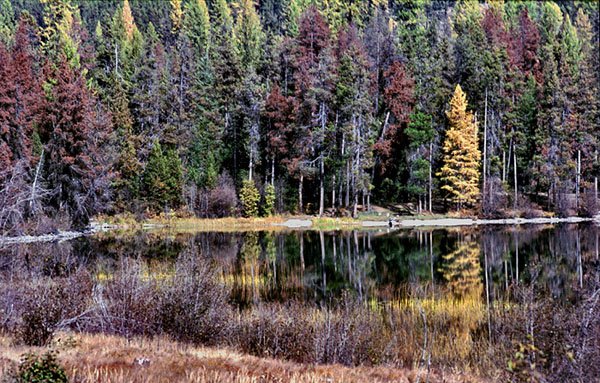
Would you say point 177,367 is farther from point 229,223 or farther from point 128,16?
point 128,16

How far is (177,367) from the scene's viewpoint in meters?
8.38

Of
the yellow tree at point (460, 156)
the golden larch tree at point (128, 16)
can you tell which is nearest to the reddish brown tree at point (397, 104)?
the yellow tree at point (460, 156)

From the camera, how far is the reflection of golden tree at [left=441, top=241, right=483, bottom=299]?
18.5 meters

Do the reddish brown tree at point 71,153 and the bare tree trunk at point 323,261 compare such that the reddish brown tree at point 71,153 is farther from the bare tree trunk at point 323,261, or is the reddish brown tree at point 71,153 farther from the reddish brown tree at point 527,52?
the reddish brown tree at point 527,52

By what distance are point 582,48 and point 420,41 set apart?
34.4 meters

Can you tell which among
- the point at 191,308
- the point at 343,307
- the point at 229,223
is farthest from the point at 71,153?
the point at 191,308

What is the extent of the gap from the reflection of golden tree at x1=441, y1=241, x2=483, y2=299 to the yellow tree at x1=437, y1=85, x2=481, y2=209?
809 inches

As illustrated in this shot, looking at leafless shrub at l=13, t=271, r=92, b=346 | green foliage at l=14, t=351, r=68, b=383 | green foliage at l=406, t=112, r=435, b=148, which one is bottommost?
leafless shrub at l=13, t=271, r=92, b=346

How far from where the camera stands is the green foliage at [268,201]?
4994 centimetres

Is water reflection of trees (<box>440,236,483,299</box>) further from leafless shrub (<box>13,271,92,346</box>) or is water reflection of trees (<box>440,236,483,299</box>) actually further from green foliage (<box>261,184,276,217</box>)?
green foliage (<box>261,184,276,217</box>)

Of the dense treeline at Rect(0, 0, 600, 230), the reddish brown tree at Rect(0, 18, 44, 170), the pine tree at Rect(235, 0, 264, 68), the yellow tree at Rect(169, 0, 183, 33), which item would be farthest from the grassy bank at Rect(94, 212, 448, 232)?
the yellow tree at Rect(169, 0, 183, 33)

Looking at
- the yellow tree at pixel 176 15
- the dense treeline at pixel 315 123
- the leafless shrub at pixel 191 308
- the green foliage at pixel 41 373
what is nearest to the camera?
the green foliage at pixel 41 373

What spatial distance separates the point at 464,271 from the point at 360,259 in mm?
→ 5756

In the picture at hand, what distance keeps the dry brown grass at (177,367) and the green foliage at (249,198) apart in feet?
126
